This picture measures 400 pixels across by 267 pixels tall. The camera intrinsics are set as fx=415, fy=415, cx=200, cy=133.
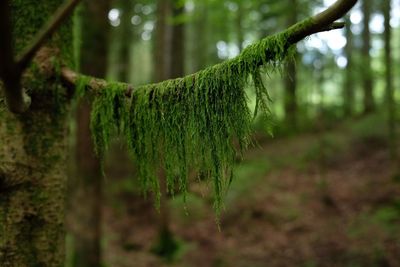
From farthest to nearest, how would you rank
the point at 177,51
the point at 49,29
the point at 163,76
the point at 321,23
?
the point at 177,51 < the point at 163,76 < the point at 321,23 < the point at 49,29

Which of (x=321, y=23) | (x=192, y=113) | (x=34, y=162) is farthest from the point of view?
(x=34, y=162)

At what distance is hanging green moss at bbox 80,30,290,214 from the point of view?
7.04ft

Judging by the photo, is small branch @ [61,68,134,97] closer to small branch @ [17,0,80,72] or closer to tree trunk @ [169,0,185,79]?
small branch @ [17,0,80,72]

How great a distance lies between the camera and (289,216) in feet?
32.7

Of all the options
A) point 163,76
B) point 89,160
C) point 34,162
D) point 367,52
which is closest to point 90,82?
point 34,162

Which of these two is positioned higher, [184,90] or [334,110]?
[334,110]

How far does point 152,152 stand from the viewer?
8.36 feet

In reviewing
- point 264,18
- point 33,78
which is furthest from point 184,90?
point 264,18

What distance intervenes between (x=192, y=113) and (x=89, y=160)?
4.96 meters

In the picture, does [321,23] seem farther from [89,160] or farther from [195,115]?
[89,160]

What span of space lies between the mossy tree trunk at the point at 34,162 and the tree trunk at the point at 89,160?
4160 millimetres

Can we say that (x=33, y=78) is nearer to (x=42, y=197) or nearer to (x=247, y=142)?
(x=42, y=197)

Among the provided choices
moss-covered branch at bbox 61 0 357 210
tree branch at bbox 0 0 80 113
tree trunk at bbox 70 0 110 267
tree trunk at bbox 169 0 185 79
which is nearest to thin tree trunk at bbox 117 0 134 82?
tree trunk at bbox 169 0 185 79

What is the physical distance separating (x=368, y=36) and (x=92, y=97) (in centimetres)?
1689
